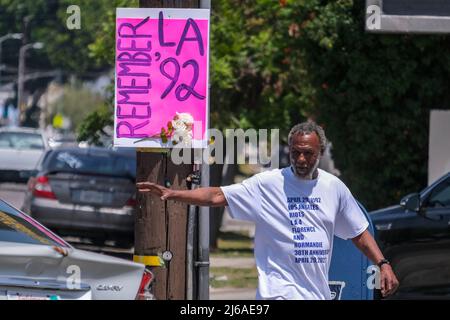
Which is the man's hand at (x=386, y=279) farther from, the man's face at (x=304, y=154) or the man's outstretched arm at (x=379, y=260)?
the man's face at (x=304, y=154)

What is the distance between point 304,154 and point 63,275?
1487mm

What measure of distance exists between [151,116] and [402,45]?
873cm

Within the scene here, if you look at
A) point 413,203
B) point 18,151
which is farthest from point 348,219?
point 18,151

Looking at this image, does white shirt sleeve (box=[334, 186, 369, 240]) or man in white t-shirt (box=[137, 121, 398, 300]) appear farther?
white shirt sleeve (box=[334, 186, 369, 240])

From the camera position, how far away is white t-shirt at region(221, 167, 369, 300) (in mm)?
6203

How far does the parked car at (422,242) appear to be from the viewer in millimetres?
11258

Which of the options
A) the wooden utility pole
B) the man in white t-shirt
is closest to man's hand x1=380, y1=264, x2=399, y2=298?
the man in white t-shirt

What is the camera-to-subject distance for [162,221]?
814cm

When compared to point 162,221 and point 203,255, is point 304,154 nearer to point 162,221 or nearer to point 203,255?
point 162,221

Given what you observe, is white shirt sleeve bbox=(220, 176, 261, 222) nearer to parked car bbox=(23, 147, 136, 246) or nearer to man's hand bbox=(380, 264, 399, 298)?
man's hand bbox=(380, 264, 399, 298)

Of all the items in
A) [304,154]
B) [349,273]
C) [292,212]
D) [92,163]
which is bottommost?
[349,273]

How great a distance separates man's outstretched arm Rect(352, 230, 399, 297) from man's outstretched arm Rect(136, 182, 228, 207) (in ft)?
2.84

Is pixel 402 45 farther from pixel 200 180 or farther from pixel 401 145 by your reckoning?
pixel 200 180

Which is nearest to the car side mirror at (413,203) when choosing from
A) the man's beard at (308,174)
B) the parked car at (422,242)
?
the parked car at (422,242)
